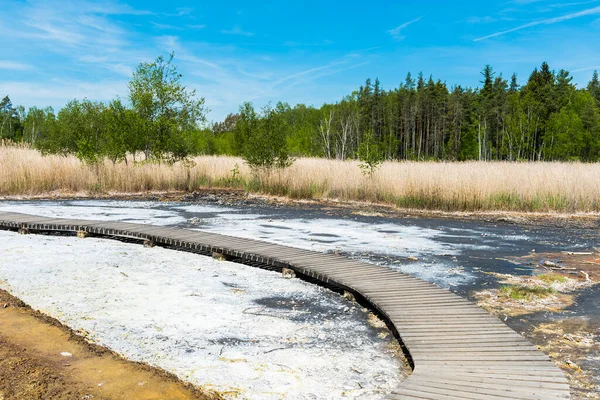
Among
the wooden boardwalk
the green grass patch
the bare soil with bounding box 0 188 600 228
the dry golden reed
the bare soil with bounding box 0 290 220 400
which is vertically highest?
the dry golden reed

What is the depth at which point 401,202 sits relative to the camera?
13922 millimetres

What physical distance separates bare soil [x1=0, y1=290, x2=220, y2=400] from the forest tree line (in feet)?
40.6

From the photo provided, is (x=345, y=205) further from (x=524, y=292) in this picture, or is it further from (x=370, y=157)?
(x=524, y=292)

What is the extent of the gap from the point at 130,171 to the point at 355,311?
13418 mm

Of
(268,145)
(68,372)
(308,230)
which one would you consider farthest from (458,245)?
(268,145)

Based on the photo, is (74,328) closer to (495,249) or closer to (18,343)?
(18,343)

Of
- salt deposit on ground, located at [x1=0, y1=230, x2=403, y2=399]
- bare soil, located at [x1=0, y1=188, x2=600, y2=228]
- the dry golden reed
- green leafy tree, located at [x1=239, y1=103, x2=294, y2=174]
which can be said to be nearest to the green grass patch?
salt deposit on ground, located at [x1=0, y1=230, x2=403, y2=399]

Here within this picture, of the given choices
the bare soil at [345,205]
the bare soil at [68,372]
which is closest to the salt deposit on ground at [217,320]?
the bare soil at [68,372]

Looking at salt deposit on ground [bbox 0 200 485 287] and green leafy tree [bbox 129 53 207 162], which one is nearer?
salt deposit on ground [bbox 0 200 485 287]

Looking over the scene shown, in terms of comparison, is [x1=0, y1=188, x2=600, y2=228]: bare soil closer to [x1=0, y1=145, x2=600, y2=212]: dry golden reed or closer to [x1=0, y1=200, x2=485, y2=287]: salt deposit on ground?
[x1=0, y1=145, x2=600, y2=212]: dry golden reed

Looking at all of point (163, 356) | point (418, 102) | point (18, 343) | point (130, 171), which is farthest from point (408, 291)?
point (418, 102)

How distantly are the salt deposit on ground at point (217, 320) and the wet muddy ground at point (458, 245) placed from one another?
1390 millimetres

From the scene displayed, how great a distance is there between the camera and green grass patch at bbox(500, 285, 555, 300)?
5332 millimetres

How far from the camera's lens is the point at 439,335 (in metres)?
3.67
